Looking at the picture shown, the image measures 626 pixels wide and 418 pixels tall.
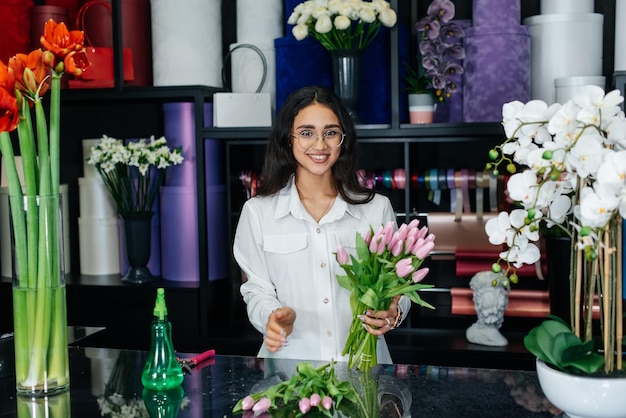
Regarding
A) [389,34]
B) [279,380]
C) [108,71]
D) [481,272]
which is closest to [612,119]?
[279,380]

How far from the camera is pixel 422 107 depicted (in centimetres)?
356

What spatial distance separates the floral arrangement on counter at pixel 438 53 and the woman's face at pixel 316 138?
3.18 ft

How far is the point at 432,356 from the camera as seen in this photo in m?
3.50

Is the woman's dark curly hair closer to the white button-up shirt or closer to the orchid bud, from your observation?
the white button-up shirt

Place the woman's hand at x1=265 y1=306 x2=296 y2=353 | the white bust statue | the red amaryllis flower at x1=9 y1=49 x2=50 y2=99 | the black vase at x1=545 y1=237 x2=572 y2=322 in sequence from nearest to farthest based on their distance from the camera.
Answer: the red amaryllis flower at x1=9 y1=49 x2=50 y2=99, the woman's hand at x1=265 y1=306 x2=296 y2=353, the black vase at x1=545 y1=237 x2=572 y2=322, the white bust statue

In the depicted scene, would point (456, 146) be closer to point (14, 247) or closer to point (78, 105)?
point (78, 105)

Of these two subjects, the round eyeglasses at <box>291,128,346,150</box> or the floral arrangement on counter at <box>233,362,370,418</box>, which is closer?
the floral arrangement on counter at <box>233,362,370,418</box>

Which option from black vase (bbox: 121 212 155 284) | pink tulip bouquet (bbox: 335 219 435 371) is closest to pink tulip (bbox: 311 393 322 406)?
pink tulip bouquet (bbox: 335 219 435 371)

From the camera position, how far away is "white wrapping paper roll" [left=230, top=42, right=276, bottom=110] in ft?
12.6

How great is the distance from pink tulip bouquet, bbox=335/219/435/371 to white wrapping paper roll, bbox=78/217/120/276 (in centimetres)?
239

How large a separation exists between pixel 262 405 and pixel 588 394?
57 cm

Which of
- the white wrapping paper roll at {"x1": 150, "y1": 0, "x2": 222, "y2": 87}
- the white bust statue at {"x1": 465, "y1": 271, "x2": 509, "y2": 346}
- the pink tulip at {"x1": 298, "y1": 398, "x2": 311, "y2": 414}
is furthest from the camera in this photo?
the white wrapping paper roll at {"x1": 150, "y1": 0, "x2": 222, "y2": 87}

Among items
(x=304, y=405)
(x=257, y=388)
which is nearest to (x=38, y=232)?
(x=257, y=388)

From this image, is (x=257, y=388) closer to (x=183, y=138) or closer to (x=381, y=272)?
(x=381, y=272)
